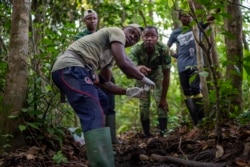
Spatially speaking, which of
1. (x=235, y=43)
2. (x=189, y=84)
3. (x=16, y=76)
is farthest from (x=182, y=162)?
(x=189, y=84)

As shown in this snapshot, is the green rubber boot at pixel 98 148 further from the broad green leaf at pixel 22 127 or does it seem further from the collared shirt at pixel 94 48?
the broad green leaf at pixel 22 127

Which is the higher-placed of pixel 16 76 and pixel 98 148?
pixel 16 76

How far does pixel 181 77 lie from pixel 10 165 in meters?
3.14

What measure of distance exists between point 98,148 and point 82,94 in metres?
0.50

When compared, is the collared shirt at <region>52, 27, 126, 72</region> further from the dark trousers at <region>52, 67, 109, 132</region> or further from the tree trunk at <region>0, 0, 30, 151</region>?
the tree trunk at <region>0, 0, 30, 151</region>

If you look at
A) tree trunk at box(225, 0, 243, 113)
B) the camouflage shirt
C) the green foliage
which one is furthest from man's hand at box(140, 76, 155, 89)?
Answer: the camouflage shirt

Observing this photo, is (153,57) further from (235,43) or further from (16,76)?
(16,76)

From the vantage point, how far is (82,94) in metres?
3.25

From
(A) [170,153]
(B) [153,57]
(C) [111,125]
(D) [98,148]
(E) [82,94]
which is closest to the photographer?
(D) [98,148]

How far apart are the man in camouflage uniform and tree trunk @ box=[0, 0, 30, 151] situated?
1.88 metres

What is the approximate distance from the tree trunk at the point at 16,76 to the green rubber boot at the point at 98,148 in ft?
3.99

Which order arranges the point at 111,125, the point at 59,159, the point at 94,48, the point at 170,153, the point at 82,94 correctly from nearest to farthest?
the point at 82,94
the point at 94,48
the point at 59,159
the point at 170,153
the point at 111,125

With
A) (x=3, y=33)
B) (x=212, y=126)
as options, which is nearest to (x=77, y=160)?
(x=212, y=126)

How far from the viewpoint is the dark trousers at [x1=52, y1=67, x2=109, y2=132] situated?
320 cm
